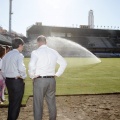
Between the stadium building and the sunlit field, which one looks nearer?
the sunlit field

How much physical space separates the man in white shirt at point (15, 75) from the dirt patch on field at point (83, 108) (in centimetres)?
114

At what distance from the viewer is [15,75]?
18.0 ft

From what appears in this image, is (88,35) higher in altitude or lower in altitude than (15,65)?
higher

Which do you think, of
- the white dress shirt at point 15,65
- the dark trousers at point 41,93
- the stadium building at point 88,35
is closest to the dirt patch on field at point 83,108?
the dark trousers at point 41,93

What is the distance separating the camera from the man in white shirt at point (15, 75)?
5.48 meters

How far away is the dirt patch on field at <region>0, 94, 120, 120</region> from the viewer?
6.77 m

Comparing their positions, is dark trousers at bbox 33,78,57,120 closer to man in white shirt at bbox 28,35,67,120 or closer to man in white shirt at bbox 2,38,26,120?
man in white shirt at bbox 28,35,67,120

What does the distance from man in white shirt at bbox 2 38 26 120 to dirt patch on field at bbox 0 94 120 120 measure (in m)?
1.14

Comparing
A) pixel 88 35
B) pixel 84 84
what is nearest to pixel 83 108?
pixel 84 84

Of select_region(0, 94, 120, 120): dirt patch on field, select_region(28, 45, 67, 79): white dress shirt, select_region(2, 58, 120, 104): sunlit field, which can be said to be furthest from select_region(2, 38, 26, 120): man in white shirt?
select_region(2, 58, 120, 104): sunlit field

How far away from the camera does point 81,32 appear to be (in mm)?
81000

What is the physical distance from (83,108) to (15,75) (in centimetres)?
317

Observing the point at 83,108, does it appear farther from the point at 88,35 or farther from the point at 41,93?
the point at 88,35

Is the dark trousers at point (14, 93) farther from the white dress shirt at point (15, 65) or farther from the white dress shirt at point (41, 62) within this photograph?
the white dress shirt at point (41, 62)
